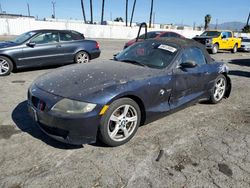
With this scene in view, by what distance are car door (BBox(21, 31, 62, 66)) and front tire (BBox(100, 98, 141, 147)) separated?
543cm

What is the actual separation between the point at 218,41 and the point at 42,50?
12814 mm

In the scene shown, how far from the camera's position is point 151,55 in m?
4.18

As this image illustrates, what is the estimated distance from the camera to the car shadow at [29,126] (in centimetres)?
330

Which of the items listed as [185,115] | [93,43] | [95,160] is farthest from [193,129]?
[93,43]

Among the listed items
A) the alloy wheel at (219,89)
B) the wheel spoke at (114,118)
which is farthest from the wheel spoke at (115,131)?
the alloy wheel at (219,89)

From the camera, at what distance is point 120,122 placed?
3.30 meters

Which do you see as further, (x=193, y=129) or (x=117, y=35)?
(x=117, y=35)

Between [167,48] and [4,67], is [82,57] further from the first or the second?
[167,48]

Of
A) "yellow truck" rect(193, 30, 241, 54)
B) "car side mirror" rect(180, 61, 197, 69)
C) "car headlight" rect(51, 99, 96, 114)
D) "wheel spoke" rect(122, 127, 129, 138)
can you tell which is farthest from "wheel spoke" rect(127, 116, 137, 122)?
"yellow truck" rect(193, 30, 241, 54)

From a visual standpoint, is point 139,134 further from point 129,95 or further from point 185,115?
point 185,115

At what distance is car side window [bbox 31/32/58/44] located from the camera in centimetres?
788

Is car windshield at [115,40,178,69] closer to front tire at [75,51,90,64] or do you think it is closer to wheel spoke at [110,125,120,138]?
wheel spoke at [110,125,120,138]

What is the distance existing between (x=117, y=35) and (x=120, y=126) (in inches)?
1202

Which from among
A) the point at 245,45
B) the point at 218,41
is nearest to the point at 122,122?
the point at 218,41
